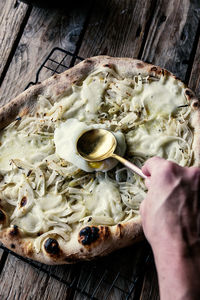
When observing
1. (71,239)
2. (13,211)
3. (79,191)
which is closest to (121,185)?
(79,191)

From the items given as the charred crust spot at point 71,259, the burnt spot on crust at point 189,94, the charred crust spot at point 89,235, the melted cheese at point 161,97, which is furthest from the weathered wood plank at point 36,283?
the burnt spot on crust at point 189,94

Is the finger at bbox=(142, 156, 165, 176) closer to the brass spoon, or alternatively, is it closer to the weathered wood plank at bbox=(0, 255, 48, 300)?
the brass spoon

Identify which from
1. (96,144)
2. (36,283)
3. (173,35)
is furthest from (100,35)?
(36,283)

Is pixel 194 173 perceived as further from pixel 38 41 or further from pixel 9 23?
pixel 9 23

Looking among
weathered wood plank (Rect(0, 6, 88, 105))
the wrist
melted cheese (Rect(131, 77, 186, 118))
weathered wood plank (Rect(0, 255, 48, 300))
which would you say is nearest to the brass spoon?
melted cheese (Rect(131, 77, 186, 118))

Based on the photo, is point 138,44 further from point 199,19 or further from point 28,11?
point 28,11

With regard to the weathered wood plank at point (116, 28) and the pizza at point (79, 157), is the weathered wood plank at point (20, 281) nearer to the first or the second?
the pizza at point (79, 157)
